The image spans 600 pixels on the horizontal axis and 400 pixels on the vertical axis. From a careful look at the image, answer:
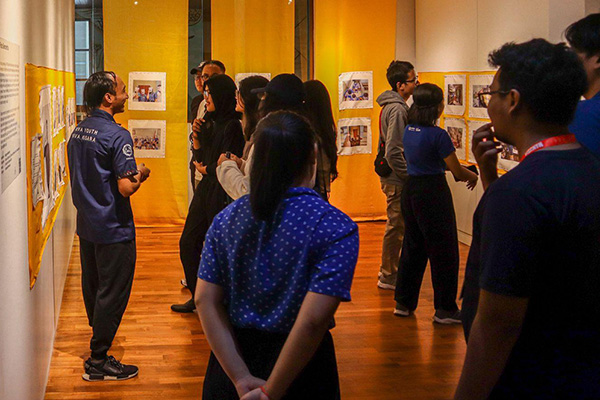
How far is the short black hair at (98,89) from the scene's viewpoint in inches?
181

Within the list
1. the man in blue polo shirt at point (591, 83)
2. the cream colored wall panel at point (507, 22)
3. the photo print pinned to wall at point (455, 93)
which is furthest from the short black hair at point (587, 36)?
the photo print pinned to wall at point (455, 93)

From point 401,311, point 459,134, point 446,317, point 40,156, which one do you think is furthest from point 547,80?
point 459,134

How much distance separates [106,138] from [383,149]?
3.34 m

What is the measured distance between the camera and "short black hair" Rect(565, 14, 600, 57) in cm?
259

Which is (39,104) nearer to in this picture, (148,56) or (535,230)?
(535,230)

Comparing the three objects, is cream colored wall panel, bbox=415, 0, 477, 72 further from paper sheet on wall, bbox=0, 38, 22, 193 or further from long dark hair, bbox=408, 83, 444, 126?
paper sheet on wall, bbox=0, 38, 22, 193

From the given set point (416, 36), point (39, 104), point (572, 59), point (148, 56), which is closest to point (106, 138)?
point (39, 104)

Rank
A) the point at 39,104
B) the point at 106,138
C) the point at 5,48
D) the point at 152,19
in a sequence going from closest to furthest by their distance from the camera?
the point at 5,48, the point at 39,104, the point at 106,138, the point at 152,19

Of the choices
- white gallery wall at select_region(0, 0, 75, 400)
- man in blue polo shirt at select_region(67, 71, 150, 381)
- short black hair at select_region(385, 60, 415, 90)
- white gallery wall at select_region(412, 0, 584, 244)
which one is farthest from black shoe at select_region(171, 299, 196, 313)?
white gallery wall at select_region(412, 0, 584, 244)

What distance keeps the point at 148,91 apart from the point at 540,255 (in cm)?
861

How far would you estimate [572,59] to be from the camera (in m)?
1.84

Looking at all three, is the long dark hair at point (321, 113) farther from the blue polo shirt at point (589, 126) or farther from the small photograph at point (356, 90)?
the small photograph at point (356, 90)

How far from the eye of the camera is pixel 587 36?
102 inches

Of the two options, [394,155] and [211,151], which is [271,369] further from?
[394,155]
